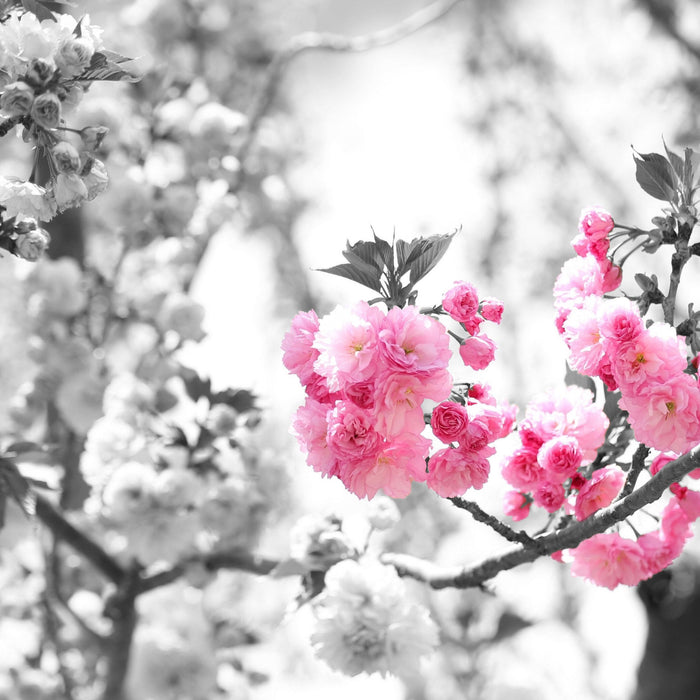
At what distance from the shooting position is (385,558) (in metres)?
1.79

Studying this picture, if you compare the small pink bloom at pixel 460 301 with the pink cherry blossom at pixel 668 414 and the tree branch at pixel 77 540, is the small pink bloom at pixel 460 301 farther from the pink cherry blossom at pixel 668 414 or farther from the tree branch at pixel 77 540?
the tree branch at pixel 77 540

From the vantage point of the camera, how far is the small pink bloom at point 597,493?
1.28 m

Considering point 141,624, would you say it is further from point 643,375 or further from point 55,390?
point 643,375

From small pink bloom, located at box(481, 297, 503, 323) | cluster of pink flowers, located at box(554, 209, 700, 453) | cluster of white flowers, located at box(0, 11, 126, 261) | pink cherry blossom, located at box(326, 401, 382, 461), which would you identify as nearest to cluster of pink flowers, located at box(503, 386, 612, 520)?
cluster of pink flowers, located at box(554, 209, 700, 453)

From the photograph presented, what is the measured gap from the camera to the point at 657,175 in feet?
4.16

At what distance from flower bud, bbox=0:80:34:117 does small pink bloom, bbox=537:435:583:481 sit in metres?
0.96

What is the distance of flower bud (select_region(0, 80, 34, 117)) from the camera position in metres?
1.07

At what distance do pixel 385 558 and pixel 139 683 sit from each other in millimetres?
1645

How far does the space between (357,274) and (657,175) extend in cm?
52

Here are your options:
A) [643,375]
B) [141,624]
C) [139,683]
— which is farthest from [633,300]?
[141,624]

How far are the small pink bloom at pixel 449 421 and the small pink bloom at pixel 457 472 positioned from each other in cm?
4

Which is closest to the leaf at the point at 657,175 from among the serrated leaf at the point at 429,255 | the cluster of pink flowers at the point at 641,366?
the cluster of pink flowers at the point at 641,366

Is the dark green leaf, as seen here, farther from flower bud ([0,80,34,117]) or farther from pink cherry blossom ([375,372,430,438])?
flower bud ([0,80,34,117])

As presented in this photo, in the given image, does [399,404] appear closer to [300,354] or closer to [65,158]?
[300,354]
